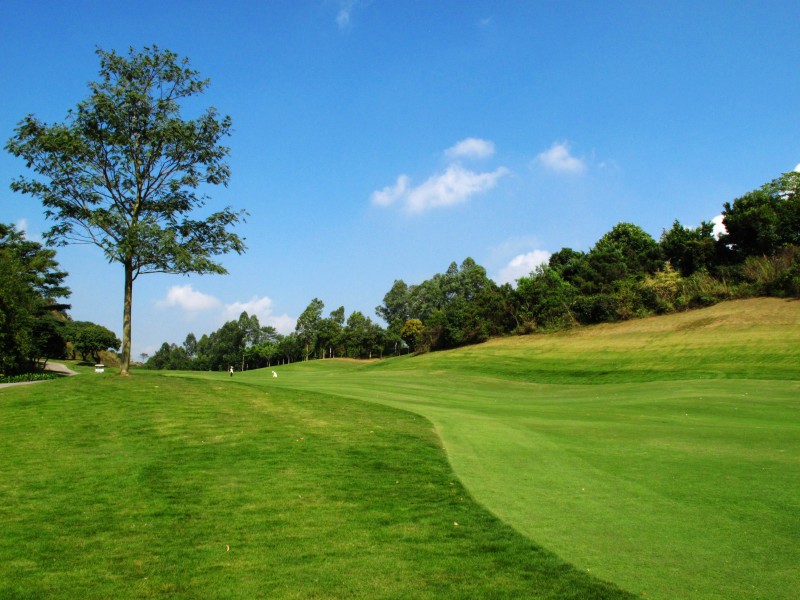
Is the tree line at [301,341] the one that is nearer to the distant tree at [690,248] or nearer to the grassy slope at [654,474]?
the distant tree at [690,248]

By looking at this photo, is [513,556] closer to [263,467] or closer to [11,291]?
[263,467]

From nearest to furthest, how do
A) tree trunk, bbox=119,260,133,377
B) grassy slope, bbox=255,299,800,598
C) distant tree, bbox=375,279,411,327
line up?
1. grassy slope, bbox=255,299,800,598
2. tree trunk, bbox=119,260,133,377
3. distant tree, bbox=375,279,411,327

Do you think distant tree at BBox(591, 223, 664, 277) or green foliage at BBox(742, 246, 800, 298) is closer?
green foliage at BBox(742, 246, 800, 298)

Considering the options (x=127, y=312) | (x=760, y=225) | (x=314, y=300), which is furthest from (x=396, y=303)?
(x=127, y=312)

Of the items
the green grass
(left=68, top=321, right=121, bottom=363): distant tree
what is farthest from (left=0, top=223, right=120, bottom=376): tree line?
the green grass

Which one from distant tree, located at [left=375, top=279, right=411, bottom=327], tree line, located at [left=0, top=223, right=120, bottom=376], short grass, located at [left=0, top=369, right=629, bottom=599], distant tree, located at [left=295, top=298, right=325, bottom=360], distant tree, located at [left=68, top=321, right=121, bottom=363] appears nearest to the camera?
short grass, located at [left=0, top=369, right=629, bottom=599]

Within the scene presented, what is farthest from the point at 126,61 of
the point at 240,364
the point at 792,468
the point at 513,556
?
the point at 240,364

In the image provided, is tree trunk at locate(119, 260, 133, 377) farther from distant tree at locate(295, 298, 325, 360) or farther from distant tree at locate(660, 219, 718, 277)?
distant tree at locate(295, 298, 325, 360)

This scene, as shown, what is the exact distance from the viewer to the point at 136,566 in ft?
19.5

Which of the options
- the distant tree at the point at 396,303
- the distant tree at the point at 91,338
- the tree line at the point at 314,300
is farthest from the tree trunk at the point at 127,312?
the distant tree at the point at 396,303

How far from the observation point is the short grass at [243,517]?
5.56 metres

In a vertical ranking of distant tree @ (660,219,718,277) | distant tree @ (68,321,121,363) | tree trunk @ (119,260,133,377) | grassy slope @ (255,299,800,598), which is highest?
distant tree @ (660,219,718,277)

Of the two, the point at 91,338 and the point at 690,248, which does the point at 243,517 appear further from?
the point at 91,338

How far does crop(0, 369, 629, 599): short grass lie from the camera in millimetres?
5559
